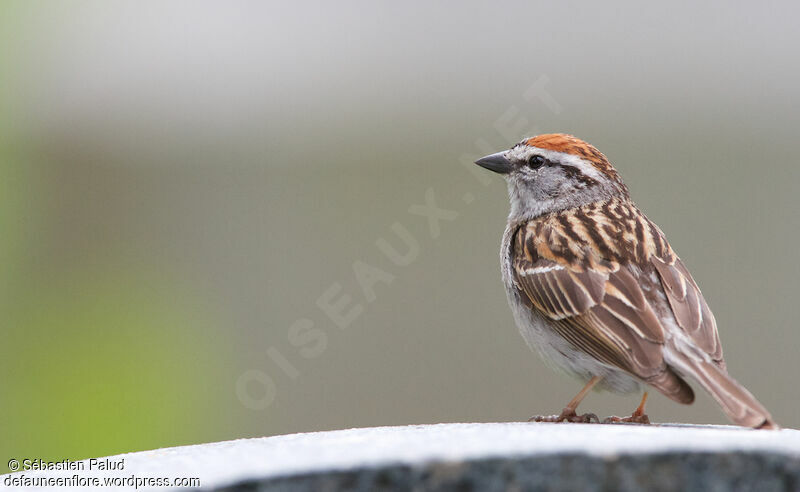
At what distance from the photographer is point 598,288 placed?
4.01 meters

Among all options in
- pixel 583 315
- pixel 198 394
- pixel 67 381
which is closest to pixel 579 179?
pixel 583 315

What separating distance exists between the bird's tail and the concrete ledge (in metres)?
0.69

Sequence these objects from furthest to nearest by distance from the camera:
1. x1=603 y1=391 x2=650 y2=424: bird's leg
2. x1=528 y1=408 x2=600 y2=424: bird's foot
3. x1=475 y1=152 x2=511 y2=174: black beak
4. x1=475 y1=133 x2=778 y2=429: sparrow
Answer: x1=475 y1=152 x2=511 y2=174: black beak
x1=603 y1=391 x2=650 y2=424: bird's leg
x1=528 y1=408 x2=600 y2=424: bird's foot
x1=475 y1=133 x2=778 y2=429: sparrow

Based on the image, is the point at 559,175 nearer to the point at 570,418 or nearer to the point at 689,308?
the point at 689,308

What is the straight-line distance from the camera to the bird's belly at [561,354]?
397cm

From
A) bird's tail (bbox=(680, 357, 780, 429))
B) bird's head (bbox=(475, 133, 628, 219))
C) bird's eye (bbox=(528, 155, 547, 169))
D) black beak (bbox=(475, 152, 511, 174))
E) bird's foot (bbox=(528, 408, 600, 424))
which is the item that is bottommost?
bird's tail (bbox=(680, 357, 780, 429))

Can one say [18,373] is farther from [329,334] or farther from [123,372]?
[329,334]

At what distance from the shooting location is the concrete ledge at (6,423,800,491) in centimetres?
218

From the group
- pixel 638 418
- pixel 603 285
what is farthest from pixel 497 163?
pixel 638 418

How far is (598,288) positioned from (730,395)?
2.68 ft

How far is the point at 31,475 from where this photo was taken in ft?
9.03

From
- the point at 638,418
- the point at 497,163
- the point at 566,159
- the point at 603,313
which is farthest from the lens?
the point at 497,163

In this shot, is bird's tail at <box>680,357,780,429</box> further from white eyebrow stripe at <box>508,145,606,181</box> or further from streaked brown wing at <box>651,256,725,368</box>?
white eyebrow stripe at <box>508,145,606,181</box>

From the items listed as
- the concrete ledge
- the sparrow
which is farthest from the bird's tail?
the concrete ledge
